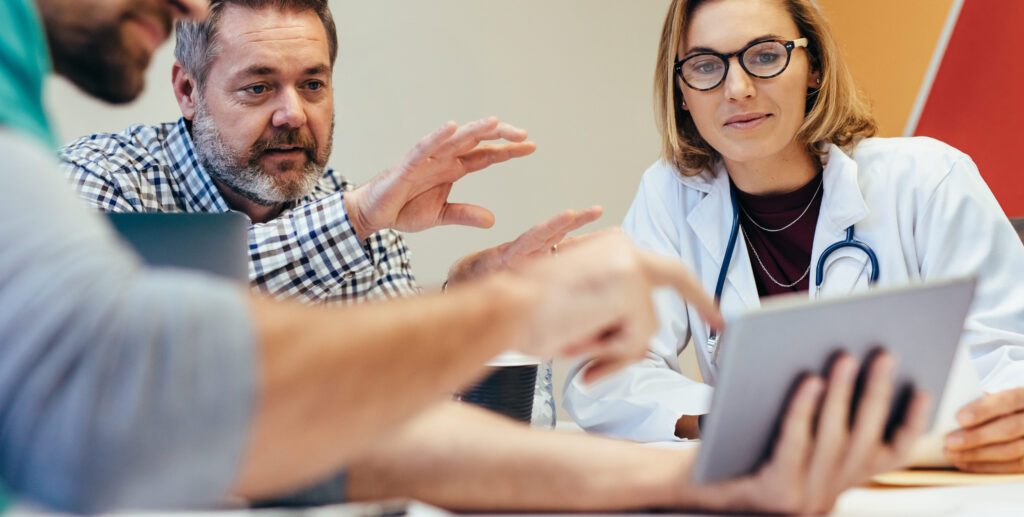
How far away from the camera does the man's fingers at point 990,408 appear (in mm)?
1214

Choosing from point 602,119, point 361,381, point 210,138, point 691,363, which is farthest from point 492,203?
point 361,381

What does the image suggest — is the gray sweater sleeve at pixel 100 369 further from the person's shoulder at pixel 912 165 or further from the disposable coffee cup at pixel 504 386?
the person's shoulder at pixel 912 165

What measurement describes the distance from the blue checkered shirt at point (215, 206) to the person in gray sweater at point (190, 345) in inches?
44.6

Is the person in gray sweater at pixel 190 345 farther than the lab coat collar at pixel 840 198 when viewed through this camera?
No

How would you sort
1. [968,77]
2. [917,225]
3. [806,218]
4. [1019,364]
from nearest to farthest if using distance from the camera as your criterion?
[1019,364], [917,225], [806,218], [968,77]

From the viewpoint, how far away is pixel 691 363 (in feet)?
11.2

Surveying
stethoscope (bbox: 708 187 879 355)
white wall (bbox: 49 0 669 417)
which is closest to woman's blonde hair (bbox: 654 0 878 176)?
stethoscope (bbox: 708 187 879 355)

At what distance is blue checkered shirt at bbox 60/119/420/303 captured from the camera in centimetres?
189

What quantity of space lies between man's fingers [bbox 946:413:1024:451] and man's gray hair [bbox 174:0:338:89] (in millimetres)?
1701

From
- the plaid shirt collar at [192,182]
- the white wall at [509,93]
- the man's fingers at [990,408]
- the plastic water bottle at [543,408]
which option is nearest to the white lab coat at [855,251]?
the plastic water bottle at [543,408]

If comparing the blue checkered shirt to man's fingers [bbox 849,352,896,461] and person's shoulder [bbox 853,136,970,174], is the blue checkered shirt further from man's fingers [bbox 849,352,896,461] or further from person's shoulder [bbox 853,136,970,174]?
man's fingers [bbox 849,352,896,461]

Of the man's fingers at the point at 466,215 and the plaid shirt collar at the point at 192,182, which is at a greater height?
the man's fingers at the point at 466,215

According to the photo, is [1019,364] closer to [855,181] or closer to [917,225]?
[917,225]

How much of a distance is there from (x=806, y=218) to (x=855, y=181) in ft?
0.46
